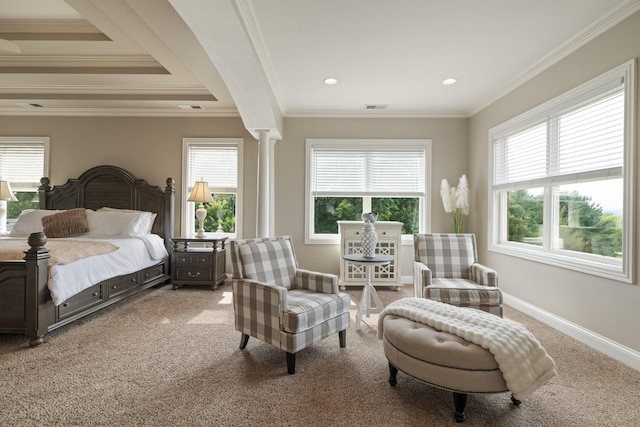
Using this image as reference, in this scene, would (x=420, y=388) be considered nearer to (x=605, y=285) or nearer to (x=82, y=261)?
(x=605, y=285)

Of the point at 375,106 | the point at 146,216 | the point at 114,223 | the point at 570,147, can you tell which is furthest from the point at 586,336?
the point at 114,223

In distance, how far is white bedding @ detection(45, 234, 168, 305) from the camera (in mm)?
2727

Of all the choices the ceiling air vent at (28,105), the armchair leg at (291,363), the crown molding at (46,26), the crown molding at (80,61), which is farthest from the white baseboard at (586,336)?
the ceiling air vent at (28,105)

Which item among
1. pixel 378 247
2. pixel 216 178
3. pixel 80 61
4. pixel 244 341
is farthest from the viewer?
pixel 216 178

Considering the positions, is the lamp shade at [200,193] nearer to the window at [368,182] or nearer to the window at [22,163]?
the window at [368,182]

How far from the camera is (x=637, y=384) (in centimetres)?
212

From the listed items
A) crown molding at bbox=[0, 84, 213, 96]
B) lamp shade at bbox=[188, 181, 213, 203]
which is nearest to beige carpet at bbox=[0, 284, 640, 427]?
lamp shade at bbox=[188, 181, 213, 203]

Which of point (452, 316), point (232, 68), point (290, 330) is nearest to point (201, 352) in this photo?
point (290, 330)

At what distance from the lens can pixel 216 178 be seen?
5.07 metres

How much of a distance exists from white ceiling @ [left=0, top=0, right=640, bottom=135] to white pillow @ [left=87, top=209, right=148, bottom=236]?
161 centimetres

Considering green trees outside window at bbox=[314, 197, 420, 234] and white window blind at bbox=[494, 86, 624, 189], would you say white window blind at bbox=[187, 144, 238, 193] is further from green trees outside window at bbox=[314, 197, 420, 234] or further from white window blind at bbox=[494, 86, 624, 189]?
white window blind at bbox=[494, 86, 624, 189]

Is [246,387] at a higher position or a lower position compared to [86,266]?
lower

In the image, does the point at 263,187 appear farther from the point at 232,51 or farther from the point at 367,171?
the point at 232,51

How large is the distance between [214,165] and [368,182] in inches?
95.9
